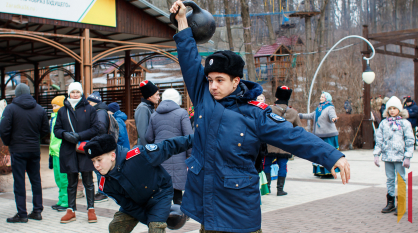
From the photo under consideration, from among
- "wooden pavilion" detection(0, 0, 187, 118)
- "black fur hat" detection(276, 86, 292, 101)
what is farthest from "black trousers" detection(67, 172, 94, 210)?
"wooden pavilion" detection(0, 0, 187, 118)

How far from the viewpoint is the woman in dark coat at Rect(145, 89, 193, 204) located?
18.5 ft

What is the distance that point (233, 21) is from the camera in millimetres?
38438

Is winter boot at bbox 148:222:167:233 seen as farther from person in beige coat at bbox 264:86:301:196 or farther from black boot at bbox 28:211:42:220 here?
person in beige coat at bbox 264:86:301:196

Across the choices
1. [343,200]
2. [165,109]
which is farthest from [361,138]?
[165,109]

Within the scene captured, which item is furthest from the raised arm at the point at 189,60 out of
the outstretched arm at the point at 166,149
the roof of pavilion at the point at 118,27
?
the roof of pavilion at the point at 118,27

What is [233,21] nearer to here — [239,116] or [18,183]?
[18,183]

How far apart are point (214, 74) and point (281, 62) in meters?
31.0

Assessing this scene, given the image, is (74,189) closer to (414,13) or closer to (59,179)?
(59,179)

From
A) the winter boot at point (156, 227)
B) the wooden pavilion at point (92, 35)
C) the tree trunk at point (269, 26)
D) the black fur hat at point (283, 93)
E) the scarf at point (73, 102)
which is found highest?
the tree trunk at point (269, 26)

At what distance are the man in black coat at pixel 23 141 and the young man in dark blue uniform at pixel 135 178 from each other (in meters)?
2.89

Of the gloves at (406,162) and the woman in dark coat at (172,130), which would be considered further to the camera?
the gloves at (406,162)

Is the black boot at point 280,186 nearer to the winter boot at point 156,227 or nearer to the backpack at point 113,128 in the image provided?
the backpack at point 113,128

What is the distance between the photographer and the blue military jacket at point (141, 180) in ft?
11.1

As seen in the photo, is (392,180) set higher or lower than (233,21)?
lower
